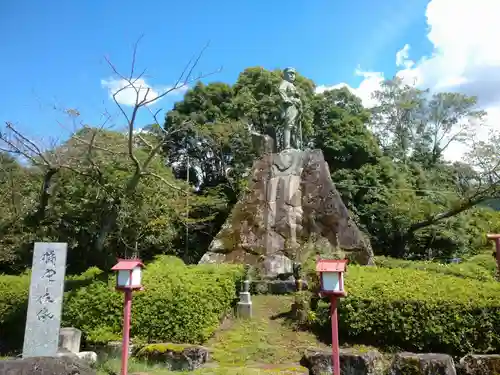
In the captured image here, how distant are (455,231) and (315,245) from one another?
39.3 feet

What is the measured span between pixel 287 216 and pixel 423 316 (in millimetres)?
7393

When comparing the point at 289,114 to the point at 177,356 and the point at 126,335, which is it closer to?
the point at 177,356

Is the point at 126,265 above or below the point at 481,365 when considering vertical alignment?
above

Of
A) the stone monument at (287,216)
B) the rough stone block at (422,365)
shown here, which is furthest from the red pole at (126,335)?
the stone monument at (287,216)

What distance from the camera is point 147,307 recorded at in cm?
834

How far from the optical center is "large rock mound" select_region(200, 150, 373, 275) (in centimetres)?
1357

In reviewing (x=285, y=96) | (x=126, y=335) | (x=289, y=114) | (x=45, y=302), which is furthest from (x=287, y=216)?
(x=126, y=335)

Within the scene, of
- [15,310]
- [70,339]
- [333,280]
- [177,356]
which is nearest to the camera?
[333,280]

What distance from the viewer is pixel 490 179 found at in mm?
17500

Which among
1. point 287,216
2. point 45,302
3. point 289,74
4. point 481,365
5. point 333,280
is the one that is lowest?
point 481,365

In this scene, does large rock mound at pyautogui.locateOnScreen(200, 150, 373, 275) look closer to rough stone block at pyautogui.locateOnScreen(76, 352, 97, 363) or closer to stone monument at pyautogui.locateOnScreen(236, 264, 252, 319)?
stone monument at pyautogui.locateOnScreen(236, 264, 252, 319)

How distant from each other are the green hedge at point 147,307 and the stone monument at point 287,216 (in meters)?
4.37

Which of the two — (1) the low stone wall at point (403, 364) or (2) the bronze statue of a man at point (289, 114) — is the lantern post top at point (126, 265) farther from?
(2) the bronze statue of a man at point (289, 114)

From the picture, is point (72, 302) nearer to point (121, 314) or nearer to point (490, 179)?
point (121, 314)
